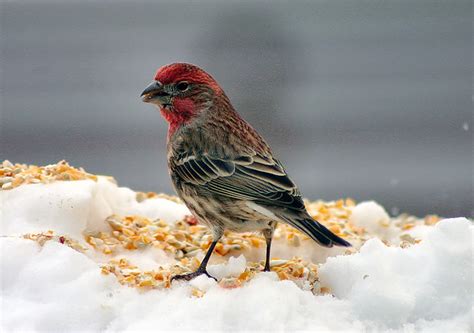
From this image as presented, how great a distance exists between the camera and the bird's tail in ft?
12.7

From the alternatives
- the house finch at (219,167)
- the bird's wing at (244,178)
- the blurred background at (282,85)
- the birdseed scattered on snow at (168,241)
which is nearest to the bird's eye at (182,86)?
the house finch at (219,167)

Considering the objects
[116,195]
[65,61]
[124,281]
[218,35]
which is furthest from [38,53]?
[124,281]

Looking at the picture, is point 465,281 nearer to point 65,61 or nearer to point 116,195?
point 116,195

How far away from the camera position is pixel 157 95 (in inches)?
187

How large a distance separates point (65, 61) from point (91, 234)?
6.10 m

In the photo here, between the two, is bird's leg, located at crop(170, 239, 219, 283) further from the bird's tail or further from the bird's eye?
the bird's eye

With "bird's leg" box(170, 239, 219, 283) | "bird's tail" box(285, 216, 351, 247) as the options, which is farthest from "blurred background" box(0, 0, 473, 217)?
"bird's tail" box(285, 216, 351, 247)

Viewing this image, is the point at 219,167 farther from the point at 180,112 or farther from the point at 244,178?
the point at 180,112

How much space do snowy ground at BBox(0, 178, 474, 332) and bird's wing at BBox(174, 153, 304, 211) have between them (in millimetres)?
472

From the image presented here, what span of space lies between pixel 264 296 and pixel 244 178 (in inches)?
42.2

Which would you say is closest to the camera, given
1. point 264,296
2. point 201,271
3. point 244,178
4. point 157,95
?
Result: point 264,296

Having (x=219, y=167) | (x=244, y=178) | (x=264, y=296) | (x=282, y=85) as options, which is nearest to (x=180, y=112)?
(x=219, y=167)

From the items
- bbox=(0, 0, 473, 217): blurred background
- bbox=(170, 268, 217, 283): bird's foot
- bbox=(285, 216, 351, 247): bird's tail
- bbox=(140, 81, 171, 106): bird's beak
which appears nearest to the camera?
bbox=(170, 268, 217, 283): bird's foot

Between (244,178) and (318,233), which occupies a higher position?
(244,178)
